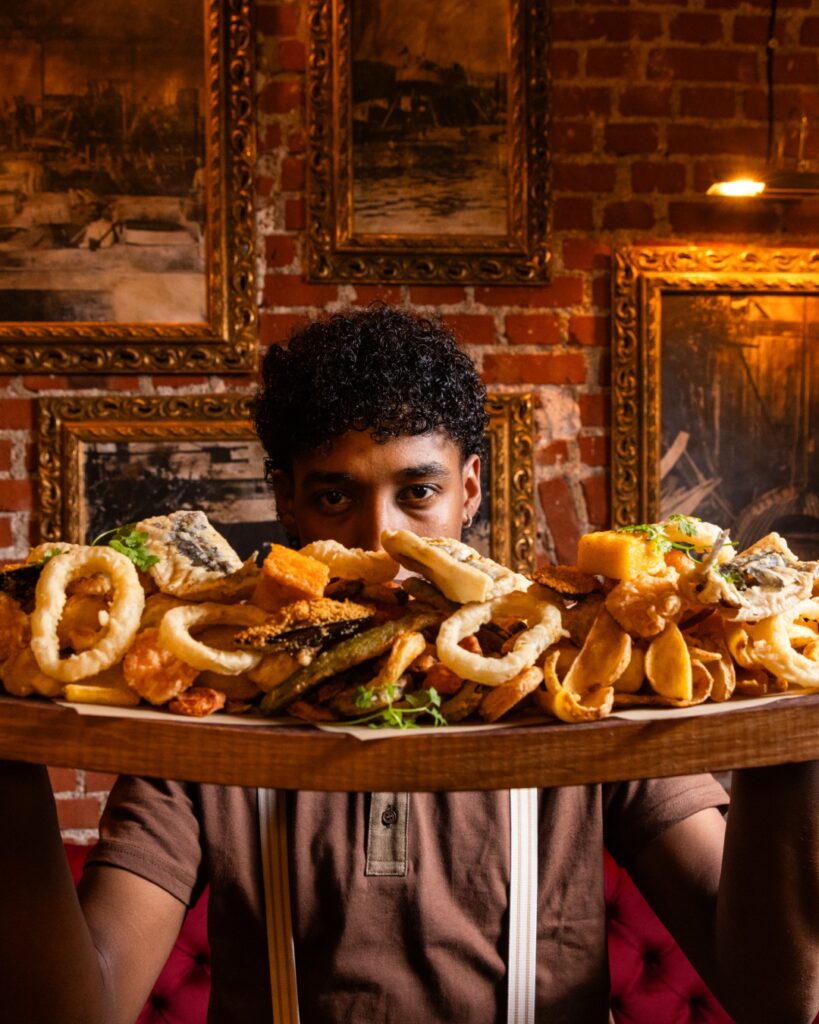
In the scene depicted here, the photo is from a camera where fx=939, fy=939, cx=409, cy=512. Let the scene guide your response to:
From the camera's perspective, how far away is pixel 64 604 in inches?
24.9

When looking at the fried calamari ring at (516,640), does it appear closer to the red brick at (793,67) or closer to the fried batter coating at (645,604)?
the fried batter coating at (645,604)

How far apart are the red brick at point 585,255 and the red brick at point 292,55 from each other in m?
0.67

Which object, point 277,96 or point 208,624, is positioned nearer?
point 208,624

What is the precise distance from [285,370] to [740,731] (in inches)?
37.7

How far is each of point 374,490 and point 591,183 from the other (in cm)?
120

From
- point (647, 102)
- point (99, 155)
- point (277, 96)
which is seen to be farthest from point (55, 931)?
point (647, 102)

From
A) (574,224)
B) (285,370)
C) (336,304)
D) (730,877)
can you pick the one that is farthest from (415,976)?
(574,224)

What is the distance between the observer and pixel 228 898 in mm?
1102

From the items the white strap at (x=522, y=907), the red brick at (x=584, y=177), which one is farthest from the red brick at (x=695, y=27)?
the white strap at (x=522, y=907)

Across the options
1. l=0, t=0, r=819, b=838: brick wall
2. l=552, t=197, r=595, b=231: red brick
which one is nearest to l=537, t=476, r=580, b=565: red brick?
l=0, t=0, r=819, b=838: brick wall

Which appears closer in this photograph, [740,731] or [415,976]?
[740,731]

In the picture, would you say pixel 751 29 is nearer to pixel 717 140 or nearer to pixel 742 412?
pixel 717 140

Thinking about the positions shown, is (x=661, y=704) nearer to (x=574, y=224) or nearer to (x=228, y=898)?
(x=228, y=898)

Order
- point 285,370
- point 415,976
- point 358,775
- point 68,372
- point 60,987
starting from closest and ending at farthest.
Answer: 1. point 358,775
2. point 60,987
3. point 415,976
4. point 285,370
5. point 68,372
